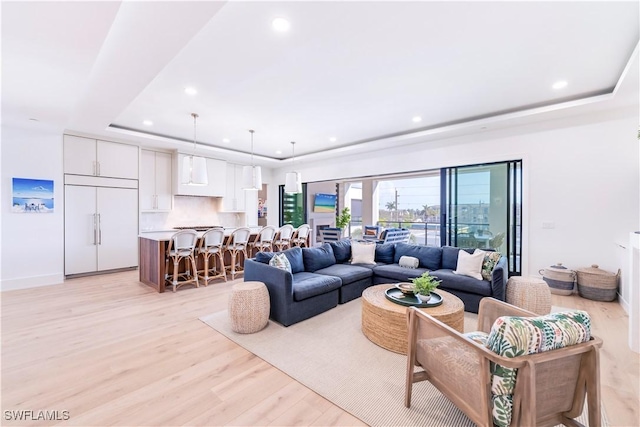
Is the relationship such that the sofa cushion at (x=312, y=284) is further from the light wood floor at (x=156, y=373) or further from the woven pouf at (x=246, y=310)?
the light wood floor at (x=156, y=373)

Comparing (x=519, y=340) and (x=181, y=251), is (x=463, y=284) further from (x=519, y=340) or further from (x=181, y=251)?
(x=181, y=251)

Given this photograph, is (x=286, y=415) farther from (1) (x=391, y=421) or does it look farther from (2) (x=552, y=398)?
(2) (x=552, y=398)

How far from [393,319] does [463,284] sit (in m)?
1.54

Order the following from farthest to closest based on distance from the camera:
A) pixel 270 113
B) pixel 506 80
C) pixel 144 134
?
pixel 144 134 → pixel 270 113 → pixel 506 80

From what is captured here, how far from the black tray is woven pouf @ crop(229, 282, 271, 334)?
55.6 inches

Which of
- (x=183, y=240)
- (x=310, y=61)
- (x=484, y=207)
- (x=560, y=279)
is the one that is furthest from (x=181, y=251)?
(x=560, y=279)

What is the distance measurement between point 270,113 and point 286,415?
13.4 feet

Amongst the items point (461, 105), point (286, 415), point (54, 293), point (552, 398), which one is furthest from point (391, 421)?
point (54, 293)

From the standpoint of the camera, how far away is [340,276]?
3.97 meters

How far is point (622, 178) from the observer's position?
4.06 metres

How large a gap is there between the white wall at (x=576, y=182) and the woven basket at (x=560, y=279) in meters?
0.21

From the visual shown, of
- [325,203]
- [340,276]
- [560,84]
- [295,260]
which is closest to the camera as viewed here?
[560,84]

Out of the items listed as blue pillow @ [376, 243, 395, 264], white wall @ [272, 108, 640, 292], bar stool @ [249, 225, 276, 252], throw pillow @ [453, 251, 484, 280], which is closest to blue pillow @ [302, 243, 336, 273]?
blue pillow @ [376, 243, 395, 264]

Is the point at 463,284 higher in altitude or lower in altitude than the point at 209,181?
lower
